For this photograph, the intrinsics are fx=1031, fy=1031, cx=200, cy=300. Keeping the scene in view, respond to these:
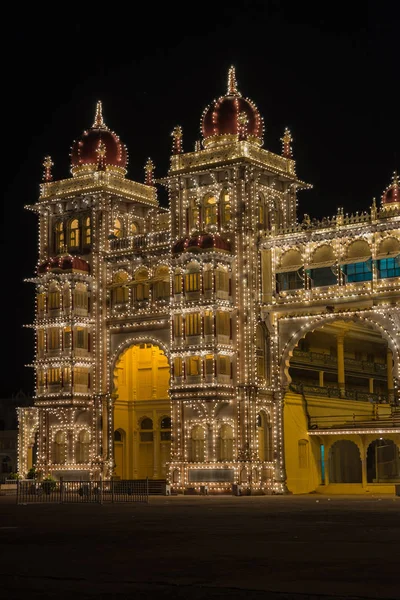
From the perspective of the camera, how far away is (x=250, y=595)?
1215 cm

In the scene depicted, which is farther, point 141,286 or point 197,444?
point 141,286

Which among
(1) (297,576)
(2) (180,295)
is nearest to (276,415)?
(2) (180,295)

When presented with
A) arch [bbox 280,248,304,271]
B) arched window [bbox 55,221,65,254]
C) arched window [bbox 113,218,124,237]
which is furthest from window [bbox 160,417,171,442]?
arch [bbox 280,248,304,271]

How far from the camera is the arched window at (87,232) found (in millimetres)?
60500

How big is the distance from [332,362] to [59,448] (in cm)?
1752

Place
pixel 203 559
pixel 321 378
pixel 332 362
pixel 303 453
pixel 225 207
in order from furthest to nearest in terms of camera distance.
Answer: pixel 332 362 → pixel 321 378 → pixel 303 453 → pixel 225 207 → pixel 203 559

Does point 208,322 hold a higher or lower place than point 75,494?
higher

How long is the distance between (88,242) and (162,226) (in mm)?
5686

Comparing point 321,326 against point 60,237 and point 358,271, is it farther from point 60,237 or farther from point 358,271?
point 60,237

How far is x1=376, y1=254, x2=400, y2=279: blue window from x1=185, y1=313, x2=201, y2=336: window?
32.3ft

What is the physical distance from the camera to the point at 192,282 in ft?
178

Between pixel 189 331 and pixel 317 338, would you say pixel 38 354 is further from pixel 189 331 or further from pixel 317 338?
pixel 317 338

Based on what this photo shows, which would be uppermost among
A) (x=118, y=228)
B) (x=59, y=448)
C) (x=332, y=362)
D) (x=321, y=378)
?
(x=118, y=228)

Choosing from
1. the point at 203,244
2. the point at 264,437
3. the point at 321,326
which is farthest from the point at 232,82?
the point at 264,437
